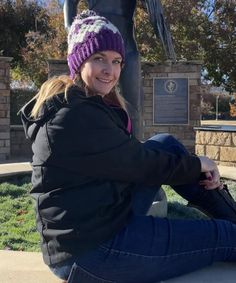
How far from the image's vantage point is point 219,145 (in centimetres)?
812

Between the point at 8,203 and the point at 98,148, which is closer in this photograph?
the point at 98,148

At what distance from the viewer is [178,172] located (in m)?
1.87

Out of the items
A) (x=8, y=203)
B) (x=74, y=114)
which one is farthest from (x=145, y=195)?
(x=8, y=203)

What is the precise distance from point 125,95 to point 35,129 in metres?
2.54

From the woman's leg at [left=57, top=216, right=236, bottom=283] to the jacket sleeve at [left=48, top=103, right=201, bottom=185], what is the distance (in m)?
0.20

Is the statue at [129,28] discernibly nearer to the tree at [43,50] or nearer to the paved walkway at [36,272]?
the paved walkway at [36,272]

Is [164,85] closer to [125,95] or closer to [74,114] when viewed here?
[125,95]

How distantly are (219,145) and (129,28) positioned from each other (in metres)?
4.26

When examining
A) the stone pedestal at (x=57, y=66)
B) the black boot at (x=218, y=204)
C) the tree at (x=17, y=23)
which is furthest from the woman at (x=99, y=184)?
the tree at (x=17, y=23)

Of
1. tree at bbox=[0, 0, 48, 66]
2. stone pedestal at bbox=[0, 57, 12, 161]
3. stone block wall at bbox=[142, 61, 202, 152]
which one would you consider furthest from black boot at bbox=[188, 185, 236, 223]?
tree at bbox=[0, 0, 48, 66]

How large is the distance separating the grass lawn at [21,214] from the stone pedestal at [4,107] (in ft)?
16.9

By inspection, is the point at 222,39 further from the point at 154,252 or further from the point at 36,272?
the point at 154,252

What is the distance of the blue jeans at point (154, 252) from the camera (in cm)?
175

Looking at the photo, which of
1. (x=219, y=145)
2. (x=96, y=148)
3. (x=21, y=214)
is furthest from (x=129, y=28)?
(x=219, y=145)
